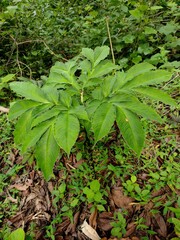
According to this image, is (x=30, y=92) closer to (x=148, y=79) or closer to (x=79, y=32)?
(x=148, y=79)

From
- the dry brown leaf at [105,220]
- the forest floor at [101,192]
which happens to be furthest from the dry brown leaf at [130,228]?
the dry brown leaf at [105,220]

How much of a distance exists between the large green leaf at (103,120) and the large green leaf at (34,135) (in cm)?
22

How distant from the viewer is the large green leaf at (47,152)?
1050 mm

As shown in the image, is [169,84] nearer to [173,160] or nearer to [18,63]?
[173,160]

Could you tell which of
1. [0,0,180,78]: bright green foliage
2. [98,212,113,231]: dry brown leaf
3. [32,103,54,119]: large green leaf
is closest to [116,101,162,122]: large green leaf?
[32,103,54,119]: large green leaf

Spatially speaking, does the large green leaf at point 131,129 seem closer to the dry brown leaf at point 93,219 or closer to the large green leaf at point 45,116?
the large green leaf at point 45,116

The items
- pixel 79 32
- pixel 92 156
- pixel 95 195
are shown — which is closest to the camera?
pixel 95 195

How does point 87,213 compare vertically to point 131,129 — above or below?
below

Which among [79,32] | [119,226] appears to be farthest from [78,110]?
[79,32]

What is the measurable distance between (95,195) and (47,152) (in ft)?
1.97

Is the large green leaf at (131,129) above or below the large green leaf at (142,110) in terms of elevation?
below

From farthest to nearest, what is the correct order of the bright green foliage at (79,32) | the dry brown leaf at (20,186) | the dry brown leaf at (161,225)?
the bright green foliage at (79,32) → the dry brown leaf at (20,186) → the dry brown leaf at (161,225)

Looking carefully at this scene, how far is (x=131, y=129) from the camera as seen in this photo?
105cm

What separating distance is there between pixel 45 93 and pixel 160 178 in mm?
940
